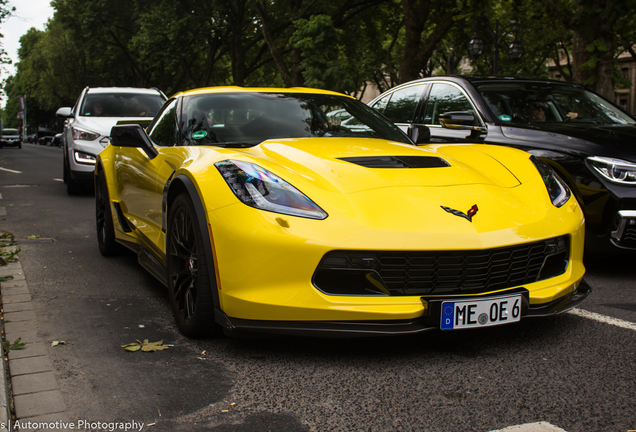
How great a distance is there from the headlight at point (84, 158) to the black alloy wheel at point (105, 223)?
4696 millimetres

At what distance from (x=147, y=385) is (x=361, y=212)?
Result: 4.02 feet

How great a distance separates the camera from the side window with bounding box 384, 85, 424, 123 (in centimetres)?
706

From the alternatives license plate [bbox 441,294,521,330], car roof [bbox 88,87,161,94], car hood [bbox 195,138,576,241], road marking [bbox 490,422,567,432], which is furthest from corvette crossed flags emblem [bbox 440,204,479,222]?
car roof [bbox 88,87,161,94]

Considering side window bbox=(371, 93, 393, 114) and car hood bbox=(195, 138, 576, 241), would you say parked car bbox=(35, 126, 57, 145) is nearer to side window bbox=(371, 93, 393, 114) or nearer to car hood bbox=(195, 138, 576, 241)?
side window bbox=(371, 93, 393, 114)

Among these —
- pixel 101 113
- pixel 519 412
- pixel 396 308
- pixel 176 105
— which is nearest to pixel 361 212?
pixel 396 308

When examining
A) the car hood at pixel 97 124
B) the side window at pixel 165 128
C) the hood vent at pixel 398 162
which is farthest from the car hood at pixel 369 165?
the car hood at pixel 97 124

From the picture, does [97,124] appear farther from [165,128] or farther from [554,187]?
[554,187]

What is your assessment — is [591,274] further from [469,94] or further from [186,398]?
[186,398]

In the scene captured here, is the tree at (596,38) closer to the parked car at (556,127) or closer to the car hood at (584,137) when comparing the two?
the parked car at (556,127)

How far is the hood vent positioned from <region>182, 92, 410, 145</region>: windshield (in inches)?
26.4

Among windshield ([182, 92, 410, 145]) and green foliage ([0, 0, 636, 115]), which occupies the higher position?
green foliage ([0, 0, 636, 115])

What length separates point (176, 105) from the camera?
182 inches

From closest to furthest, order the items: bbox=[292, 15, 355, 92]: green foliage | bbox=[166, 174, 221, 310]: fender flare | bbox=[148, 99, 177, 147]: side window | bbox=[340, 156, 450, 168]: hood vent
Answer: bbox=[166, 174, 221, 310]: fender flare
bbox=[340, 156, 450, 168]: hood vent
bbox=[148, 99, 177, 147]: side window
bbox=[292, 15, 355, 92]: green foliage

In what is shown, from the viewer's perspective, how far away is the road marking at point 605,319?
364 centimetres
